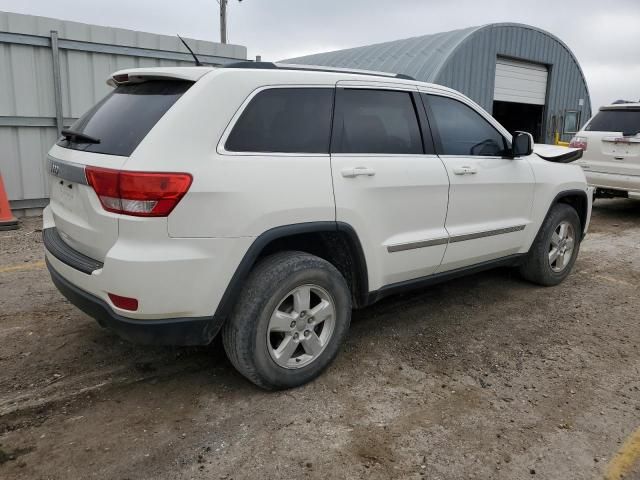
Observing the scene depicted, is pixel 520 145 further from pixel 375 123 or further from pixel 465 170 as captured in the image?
pixel 375 123

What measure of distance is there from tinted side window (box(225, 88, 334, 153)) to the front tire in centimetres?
62

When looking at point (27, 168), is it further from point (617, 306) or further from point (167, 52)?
point (617, 306)

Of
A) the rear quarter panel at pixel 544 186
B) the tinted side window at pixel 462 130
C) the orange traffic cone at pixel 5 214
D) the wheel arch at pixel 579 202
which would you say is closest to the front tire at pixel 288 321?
the tinted side window at pixel 462 130

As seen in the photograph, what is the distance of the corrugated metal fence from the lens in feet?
25.3

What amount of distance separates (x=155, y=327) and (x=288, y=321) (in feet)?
2.39

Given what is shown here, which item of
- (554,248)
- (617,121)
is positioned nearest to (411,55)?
(617,121)

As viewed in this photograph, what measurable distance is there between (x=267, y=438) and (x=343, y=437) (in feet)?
1.25

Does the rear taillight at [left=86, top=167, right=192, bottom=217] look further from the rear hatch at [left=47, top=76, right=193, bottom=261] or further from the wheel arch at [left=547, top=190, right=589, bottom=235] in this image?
the wheel arch at [left=547, top=190, right=589, bottom=235]

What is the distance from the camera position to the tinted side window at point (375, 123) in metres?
3.29

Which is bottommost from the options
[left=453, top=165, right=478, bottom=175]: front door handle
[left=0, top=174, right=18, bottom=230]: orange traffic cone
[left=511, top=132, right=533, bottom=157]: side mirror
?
[left=0, top=174, right=18, bottom=230]: orange traffic cone

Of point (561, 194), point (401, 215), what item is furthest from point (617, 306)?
point (401, 215)

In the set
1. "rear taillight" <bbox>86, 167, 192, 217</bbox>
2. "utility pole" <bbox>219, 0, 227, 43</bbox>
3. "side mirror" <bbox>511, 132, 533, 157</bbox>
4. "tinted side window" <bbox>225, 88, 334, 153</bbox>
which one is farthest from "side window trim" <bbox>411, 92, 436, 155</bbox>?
"utility pole" <bbox>219, 0, 227, 43</bbox>

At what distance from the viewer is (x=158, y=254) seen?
100 inches

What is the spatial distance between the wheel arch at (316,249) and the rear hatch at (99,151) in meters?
0.64
